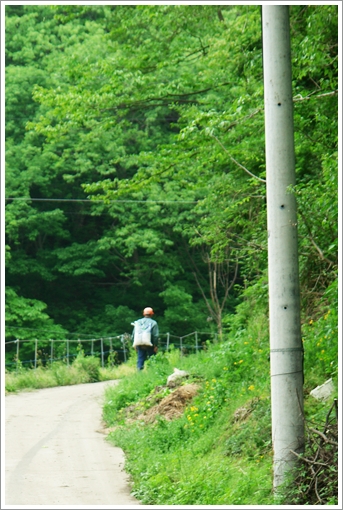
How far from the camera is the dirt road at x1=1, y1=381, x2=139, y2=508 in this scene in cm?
746

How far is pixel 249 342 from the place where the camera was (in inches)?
445

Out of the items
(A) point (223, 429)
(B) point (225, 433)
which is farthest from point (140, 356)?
(B) point (225, 433)

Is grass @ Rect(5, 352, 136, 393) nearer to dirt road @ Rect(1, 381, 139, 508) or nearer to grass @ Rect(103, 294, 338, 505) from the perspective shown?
dirt road @ Rect(1, 381, 139, 508)

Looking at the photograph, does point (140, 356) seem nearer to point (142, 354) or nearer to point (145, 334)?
point (142, 354)

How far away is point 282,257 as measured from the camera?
6469mm

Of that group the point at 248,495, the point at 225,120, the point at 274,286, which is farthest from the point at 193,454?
the point at 225,120

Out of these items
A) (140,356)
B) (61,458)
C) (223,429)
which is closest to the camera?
(223,429)

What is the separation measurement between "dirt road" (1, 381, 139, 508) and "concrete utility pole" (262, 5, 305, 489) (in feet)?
5.86

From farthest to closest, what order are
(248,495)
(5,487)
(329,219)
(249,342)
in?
(249,342) → (5,487) → (329,219) → (248,495)

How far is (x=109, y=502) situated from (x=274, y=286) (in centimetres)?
256

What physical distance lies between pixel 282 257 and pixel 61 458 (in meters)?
4.26

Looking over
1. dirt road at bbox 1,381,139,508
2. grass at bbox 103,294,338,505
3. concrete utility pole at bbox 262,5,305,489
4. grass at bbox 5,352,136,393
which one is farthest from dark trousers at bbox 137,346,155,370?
concrete utility pole at bbox 262,5,305,489

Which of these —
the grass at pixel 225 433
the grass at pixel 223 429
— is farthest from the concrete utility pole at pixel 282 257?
the grass at pixel 225 433

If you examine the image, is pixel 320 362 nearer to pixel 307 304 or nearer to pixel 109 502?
pixel 307 304
